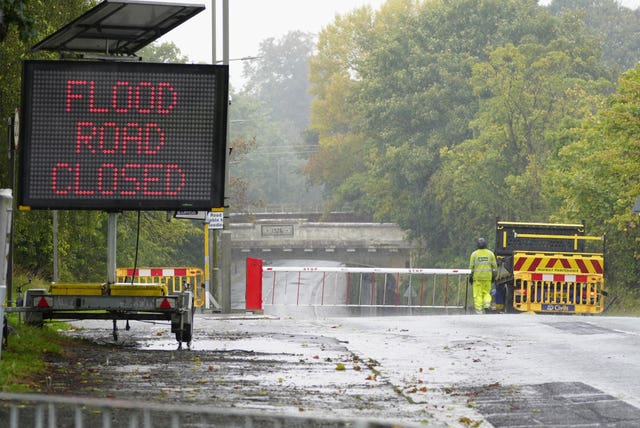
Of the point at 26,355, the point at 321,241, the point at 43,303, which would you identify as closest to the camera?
the point at 26,355

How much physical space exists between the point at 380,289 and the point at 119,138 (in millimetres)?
55193

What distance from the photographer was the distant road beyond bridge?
82.6 meters

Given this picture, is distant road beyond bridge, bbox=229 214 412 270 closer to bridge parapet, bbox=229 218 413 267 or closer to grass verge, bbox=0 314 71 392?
bridge parapet, bbox=229 218 413 267

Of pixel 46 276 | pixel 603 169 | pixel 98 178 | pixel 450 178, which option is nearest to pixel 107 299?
pixel 98 178

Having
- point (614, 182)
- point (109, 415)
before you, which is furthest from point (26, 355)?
point (614, 182)

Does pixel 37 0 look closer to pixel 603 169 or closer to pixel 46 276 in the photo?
pixel 46 276

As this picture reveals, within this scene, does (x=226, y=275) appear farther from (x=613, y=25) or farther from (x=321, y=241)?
(x=613, y=25)

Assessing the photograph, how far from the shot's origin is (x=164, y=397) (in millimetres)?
10539

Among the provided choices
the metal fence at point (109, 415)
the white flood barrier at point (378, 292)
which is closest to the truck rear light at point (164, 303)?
the metal fence at point (109, 415)

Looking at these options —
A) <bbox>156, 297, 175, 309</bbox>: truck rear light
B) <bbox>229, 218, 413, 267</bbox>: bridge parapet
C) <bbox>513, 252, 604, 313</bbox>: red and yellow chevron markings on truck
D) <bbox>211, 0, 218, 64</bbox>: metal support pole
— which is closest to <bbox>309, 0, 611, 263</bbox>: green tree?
<bbox>229, 218, 413, 267</bbox>: bridge parapet

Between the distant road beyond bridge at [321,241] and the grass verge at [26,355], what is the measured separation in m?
64.8

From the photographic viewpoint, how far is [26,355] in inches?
512

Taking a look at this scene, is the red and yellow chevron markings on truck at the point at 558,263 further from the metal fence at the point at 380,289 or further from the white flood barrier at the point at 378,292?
the white flood barrier at the point at 378,292

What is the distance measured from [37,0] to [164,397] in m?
10.3
